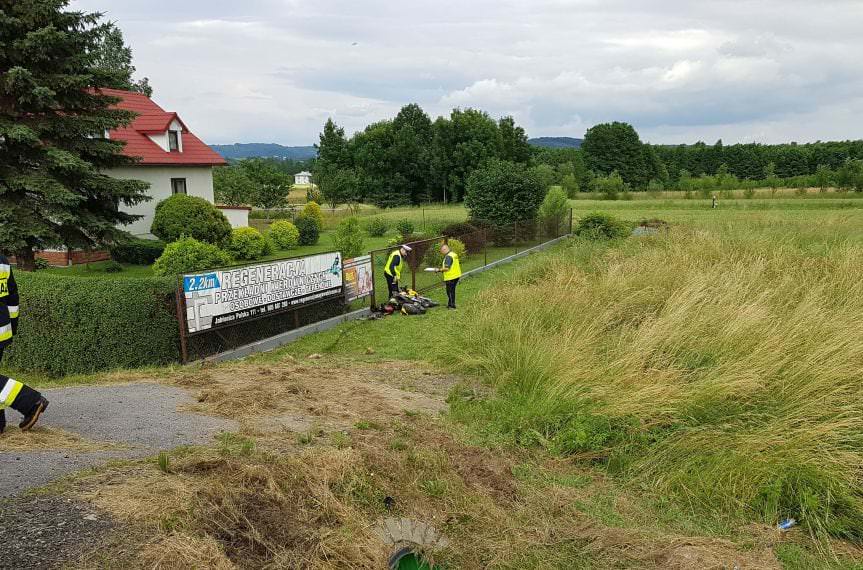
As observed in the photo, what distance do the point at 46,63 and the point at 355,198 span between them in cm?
5130

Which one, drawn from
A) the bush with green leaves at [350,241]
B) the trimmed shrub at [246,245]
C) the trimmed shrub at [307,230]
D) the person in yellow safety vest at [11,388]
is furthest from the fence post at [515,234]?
the person in yellow safety vest at [11,388]

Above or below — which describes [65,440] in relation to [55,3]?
below

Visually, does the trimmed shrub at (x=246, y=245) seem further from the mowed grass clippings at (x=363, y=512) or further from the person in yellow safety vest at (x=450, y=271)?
the mowed grass clippings at (x=363, y=512)

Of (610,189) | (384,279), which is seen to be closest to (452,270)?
(384,279)

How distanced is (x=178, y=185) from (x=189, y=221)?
7.19 m

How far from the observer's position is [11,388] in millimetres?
5309

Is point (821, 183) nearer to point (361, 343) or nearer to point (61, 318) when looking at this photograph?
point (361, 343)

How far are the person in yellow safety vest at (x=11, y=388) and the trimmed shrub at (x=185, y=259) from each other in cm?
1313

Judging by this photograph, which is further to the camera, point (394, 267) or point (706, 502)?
point (394, 267)

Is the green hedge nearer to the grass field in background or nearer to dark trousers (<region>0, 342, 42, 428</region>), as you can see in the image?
the grass field in background

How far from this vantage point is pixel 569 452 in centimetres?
633

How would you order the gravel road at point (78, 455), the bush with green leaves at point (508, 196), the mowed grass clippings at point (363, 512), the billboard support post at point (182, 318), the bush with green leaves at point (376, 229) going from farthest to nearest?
the bush with green leaves at point (376, 229)
the bush with green leaves at point (508, 196)
the billboard support post at point (182, 318)
the mowed grass clippings at point (363, 512)
the gravel road at point (78, 455)

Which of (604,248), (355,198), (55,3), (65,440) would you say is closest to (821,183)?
(355,198)

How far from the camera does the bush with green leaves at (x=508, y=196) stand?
29.2 meters
